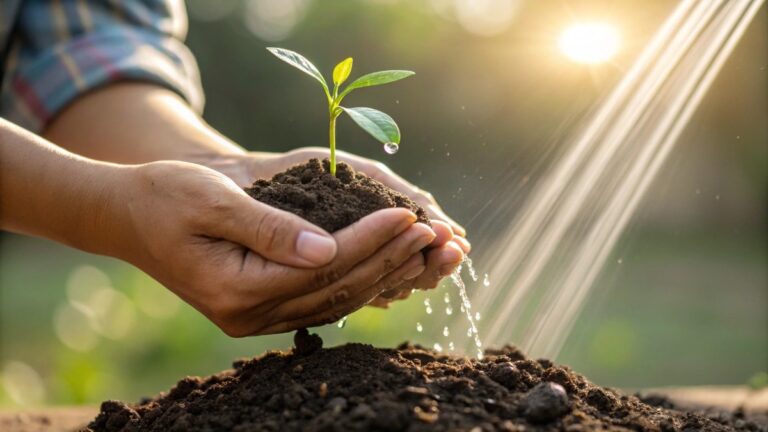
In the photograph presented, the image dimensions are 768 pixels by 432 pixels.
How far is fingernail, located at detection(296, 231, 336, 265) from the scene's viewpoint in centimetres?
152

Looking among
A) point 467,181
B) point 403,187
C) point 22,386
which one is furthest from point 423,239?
point 22,386

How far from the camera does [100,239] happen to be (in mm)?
1916

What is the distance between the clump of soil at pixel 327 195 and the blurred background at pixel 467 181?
0.67 meters

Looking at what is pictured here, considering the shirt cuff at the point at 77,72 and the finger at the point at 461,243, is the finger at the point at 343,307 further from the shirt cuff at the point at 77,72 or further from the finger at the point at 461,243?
the shirt cuff at the point at 77,72

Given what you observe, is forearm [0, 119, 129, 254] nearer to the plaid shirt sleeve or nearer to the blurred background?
the plaid shirt sleeve

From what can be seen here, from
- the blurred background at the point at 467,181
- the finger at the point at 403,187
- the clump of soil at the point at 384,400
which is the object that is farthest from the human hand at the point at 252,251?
the blurred background at the point at 467,181

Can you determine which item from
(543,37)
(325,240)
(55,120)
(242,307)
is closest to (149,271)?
(242,307)

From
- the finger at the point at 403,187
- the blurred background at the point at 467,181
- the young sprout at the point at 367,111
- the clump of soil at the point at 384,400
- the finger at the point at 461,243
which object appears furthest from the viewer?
the blurred background at the point at 467,181

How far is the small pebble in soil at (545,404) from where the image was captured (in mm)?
1456

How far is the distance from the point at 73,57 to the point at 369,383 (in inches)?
71.7

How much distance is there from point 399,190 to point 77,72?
1313 mm

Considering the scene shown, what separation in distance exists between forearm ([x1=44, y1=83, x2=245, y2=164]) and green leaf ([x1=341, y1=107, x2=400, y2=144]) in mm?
851

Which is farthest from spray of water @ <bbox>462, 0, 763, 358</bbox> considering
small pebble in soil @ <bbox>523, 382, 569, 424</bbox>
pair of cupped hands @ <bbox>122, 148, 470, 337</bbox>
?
small pebble in soil @ <bbox>523, 382, 569, 424</bbox>

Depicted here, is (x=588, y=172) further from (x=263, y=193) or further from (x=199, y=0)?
(x=199, y=0)
